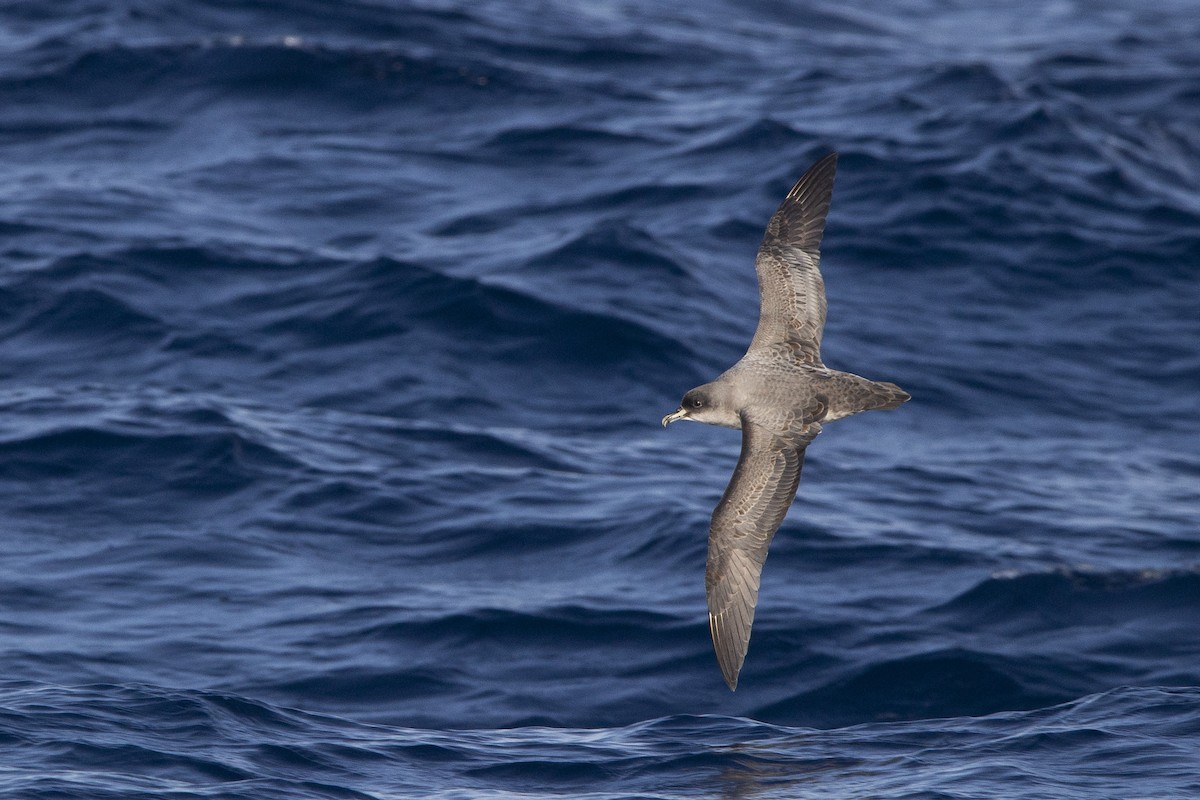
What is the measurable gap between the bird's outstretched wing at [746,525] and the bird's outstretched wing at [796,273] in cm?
71

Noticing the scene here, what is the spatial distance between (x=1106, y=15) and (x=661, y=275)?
49.6ft

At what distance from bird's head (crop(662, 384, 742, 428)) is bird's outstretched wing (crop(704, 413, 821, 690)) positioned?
0.11 m

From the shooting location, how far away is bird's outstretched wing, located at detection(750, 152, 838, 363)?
859 centimetres

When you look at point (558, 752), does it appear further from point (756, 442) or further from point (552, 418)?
point (552, 418)

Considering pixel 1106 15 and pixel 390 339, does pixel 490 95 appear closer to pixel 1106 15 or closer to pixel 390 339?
pixel 390 339

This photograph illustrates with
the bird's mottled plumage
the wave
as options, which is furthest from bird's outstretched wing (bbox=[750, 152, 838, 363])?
the wave

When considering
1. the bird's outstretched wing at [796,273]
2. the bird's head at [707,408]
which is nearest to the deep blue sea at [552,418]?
the bird's head at [707,408]

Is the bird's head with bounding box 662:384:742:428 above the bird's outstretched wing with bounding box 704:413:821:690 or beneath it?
above

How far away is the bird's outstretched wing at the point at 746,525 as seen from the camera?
7.94 meters

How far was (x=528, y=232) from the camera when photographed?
15.6 m

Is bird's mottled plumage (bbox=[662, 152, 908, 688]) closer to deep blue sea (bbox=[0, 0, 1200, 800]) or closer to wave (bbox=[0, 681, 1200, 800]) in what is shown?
wave (bbox=[0, 681, 1200, 800])

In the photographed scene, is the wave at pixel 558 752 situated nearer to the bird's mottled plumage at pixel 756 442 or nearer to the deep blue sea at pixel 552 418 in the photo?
the deep blue sea at pixel 552 418

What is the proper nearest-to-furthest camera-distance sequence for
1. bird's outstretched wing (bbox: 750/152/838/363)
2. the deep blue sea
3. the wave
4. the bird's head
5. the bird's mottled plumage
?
the wave, the bird's mottled plumage, the bird's head, the deep blue sea, bird's outstretched wing (bbox: 750/152/838/363)

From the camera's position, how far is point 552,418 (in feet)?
42.3
